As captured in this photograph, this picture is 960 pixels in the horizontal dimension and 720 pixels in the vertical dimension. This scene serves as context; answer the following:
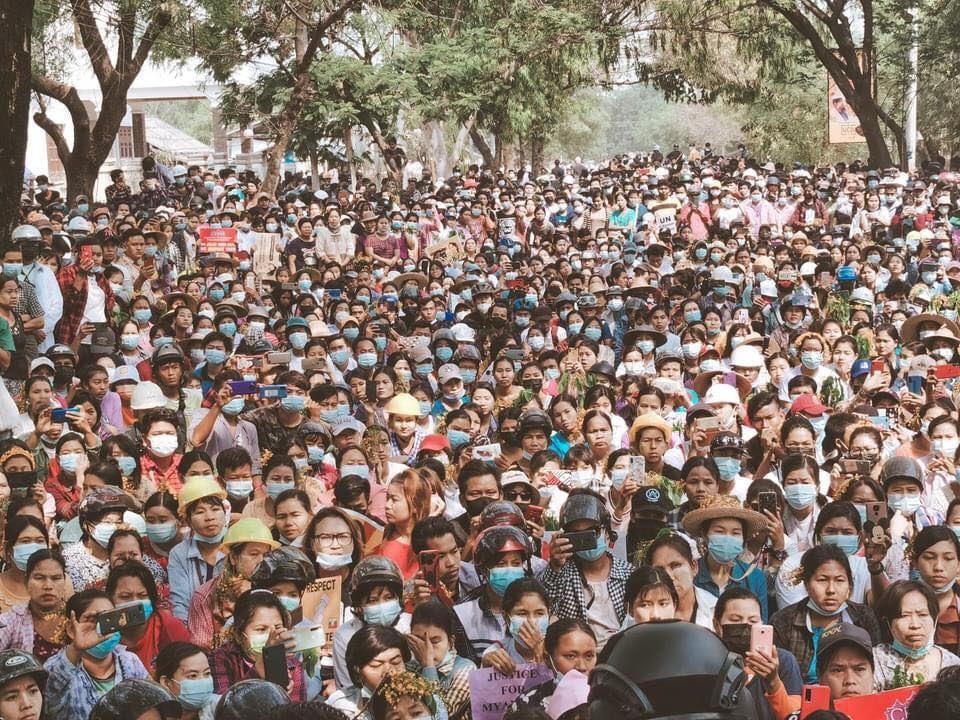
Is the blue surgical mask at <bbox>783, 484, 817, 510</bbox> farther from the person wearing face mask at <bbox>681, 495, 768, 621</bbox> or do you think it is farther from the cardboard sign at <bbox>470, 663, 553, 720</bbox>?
the cardboard sign at <bbox>470, 663, 553, 720</bbox>

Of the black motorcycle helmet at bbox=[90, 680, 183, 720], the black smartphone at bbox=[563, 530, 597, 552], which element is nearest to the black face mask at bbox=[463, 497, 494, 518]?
the black smartphone at bbox=[563, 530, 597, 552]

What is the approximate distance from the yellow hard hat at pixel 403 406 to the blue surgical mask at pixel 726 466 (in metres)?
2.58

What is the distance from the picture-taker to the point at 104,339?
12906 millimetres

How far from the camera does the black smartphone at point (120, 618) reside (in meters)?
6.04

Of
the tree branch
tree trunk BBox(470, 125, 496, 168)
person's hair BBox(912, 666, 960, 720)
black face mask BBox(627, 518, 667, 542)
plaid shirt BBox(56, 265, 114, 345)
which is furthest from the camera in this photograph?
tree trunk BBox(470, 125, 496, 168)

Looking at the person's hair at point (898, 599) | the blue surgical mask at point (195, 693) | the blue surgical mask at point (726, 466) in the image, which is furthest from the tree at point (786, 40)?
the blue surgical mask at point (195, 693)

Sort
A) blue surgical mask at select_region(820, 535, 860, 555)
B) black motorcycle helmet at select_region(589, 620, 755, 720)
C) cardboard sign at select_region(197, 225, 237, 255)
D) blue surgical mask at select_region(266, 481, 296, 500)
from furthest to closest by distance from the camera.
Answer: cardboard sign at select_region(197, 225, 237, 255), blue surgical mask at select_region(266, 481, 296, 500), blue surgical mask at select_region(820, 535, 860, 555), black motorcycle helmet at select_region(589, 620, 755, 720)

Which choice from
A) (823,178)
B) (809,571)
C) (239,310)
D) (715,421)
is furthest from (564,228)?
(809,571)

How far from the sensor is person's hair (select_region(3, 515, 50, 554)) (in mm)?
7578

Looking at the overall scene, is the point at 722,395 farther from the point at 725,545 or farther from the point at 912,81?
the point at 912,81

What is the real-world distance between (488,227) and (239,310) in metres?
11.3

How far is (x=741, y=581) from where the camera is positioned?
23.8 ft

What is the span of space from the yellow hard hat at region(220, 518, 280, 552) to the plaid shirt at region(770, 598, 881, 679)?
2284mm

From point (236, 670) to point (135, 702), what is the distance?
60cm
